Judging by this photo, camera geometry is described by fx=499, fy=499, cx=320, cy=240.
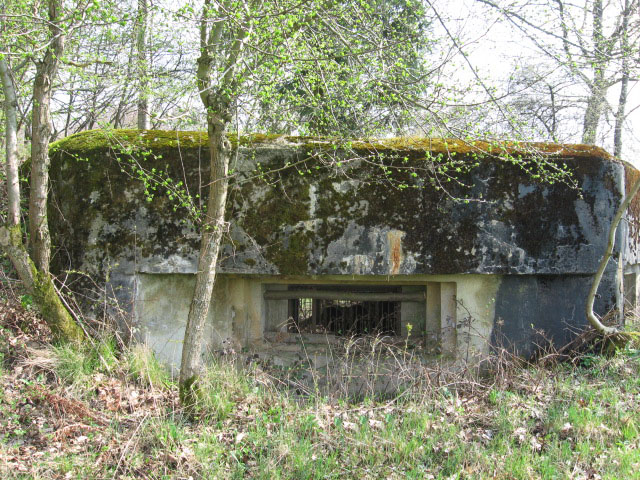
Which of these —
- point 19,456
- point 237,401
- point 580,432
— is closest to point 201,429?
point 237,401

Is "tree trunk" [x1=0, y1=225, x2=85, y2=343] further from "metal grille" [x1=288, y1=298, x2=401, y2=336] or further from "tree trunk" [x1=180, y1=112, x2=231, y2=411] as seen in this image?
"metal grille" [x1=288, y1=298, x2=401, y2=336]

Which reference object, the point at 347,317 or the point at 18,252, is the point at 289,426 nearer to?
the point at 18,252

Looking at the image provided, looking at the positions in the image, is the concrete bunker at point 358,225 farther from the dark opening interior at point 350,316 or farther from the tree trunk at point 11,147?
the dark opening interior at point 350,316

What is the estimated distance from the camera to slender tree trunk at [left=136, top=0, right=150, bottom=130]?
3686 millimetres

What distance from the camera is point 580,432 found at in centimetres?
304

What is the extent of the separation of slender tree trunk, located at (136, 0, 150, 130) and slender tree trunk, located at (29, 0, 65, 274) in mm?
636

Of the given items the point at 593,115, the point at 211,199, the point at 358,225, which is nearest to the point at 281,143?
the point at 358,225

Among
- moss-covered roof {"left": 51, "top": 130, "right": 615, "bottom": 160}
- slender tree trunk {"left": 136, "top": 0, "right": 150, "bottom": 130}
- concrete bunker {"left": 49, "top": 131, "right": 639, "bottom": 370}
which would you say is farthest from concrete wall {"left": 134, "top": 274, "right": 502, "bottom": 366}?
slender tree trunk {"left": 136, "top": 0, "right": 150, "bottom": 130}

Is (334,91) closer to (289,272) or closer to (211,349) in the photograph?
(289,272)

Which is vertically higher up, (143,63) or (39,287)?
(143,63)

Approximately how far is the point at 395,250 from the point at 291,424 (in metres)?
1.69

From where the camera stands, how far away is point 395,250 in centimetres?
416

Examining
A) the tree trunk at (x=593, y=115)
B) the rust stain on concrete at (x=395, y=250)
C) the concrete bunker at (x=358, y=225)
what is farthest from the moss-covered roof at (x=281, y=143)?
the tree trunk at (x=593, y=115)

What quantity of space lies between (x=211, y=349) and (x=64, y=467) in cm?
178
